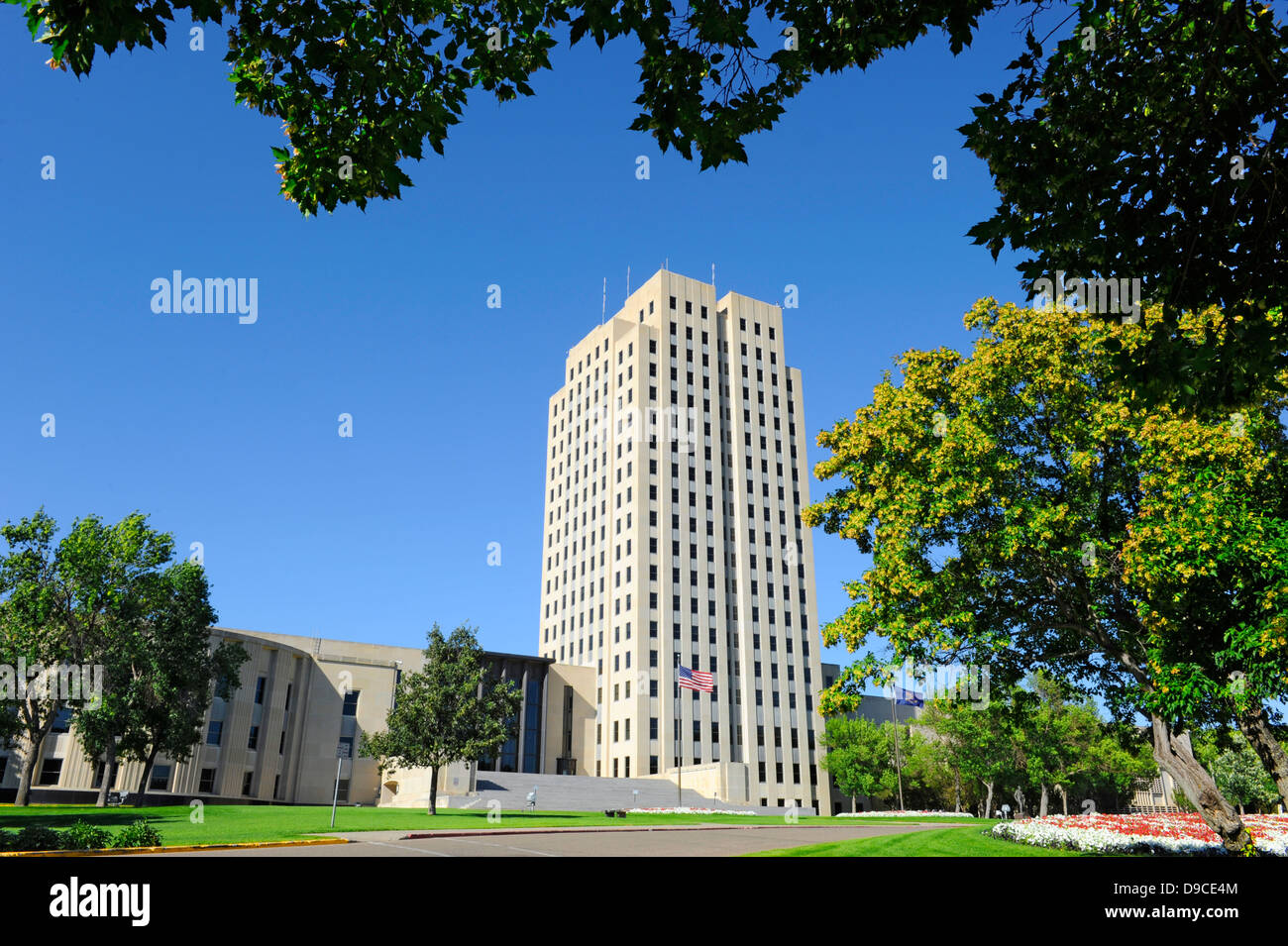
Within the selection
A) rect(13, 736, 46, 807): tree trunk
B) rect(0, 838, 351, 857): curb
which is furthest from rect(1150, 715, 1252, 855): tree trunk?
rect(13, 736, 46, 807): tree trunk

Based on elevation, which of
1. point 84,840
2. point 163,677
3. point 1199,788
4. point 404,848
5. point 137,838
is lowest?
point 404,848

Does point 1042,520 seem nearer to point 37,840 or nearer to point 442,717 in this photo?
point 37,840

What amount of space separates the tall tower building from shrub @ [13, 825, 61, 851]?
63.3 metres

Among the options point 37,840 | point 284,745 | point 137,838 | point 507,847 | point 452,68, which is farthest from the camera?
point 284,745

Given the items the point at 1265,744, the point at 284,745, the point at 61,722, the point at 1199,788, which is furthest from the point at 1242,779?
the point at 61,722

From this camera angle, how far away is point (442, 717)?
128 feet

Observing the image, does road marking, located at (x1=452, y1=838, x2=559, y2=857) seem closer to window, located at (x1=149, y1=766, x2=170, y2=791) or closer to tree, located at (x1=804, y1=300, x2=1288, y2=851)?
tree, located at (x1=804, y1=300, x2=1288, y2=851)

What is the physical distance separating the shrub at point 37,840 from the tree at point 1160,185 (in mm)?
21160

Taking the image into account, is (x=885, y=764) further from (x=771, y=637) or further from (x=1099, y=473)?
(x=1099, y=473)

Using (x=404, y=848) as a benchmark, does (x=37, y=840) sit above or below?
above

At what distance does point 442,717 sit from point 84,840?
22.0 meters

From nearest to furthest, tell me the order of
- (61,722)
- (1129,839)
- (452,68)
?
(452,68), (1129,839), (61,722)

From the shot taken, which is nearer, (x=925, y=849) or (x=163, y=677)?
(x=925, y=849)

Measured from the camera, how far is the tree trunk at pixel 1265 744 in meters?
17.0
